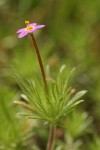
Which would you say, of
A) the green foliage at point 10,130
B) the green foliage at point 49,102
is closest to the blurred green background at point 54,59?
the green foliage at point 10,130

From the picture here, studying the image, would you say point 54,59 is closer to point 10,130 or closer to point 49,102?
point 10,130

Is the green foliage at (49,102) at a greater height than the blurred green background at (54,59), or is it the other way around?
the blurred green background at (54,59)

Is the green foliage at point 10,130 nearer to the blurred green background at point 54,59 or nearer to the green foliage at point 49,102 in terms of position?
the blurred green background at point 54,59

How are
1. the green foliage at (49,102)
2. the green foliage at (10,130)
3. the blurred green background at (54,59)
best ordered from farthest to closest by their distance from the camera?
1. the blurred green background at (54,59)
2. the green foliage at (10,130)
3. the green foliage at (49,102)

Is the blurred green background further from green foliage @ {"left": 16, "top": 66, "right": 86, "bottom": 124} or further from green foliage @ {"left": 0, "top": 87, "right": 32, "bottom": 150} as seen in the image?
green foliage @ {"left": 16, "top": 66, "right": 86, "bottom": 124}

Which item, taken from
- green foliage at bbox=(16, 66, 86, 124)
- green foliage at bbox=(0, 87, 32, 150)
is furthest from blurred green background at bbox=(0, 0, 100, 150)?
green foliage at bbox=(16, 66, 86, 124)

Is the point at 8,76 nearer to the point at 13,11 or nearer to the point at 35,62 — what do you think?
the point at 35,62

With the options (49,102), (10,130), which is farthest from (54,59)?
(49,102)

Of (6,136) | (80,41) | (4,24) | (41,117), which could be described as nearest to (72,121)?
(6,136)
